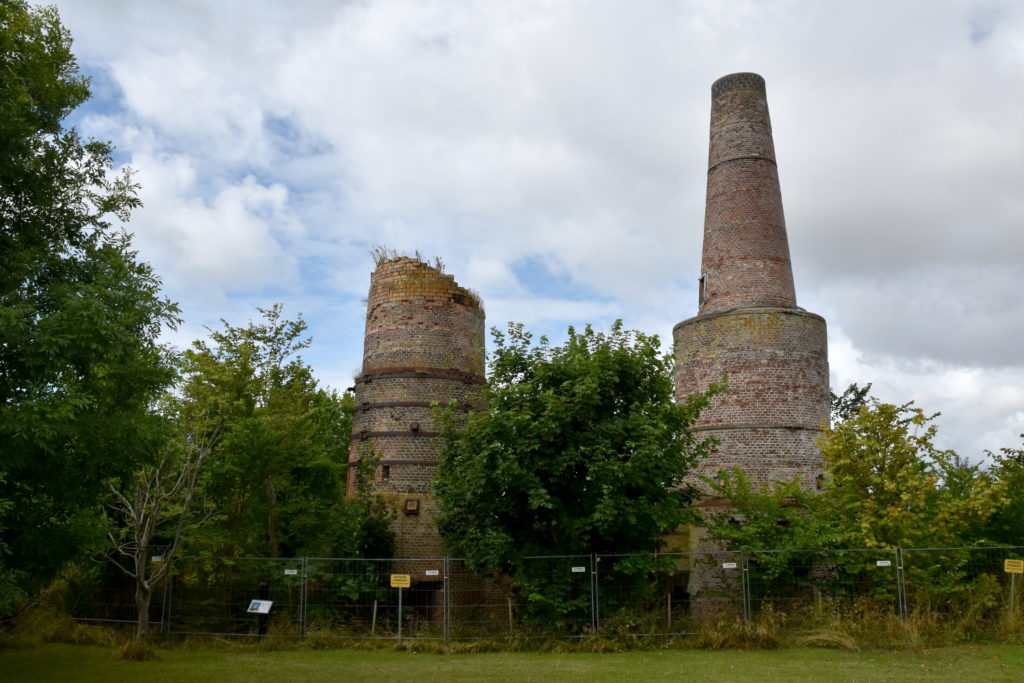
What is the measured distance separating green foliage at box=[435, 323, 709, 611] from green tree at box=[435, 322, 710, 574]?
0.02m

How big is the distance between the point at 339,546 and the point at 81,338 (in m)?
9.60

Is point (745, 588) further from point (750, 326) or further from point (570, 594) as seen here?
point (750, 326)

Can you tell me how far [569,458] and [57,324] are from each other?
8.47 m

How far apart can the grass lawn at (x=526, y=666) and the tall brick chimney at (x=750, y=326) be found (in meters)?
7.06

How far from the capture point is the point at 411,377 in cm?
1914

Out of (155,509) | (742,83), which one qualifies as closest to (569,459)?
(155,509)

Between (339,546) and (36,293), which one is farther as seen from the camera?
(339,546)

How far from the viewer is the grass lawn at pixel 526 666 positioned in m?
10.3

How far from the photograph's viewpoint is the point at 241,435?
15750mm

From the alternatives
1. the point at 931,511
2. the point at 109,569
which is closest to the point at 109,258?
the point at 109,569

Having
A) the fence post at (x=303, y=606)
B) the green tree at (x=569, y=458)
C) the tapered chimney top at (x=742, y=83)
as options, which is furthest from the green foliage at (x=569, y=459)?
the tapered chimney top at (x=742, y=83)

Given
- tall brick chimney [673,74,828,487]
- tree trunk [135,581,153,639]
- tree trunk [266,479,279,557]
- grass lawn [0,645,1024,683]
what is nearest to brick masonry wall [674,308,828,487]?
tall brick chimney [673,74,828,487]

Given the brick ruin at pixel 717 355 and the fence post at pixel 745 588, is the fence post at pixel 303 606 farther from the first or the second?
the fence post at pixel 745 588

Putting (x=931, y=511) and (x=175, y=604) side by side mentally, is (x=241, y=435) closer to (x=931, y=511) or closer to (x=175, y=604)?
(x=175, y=604)
